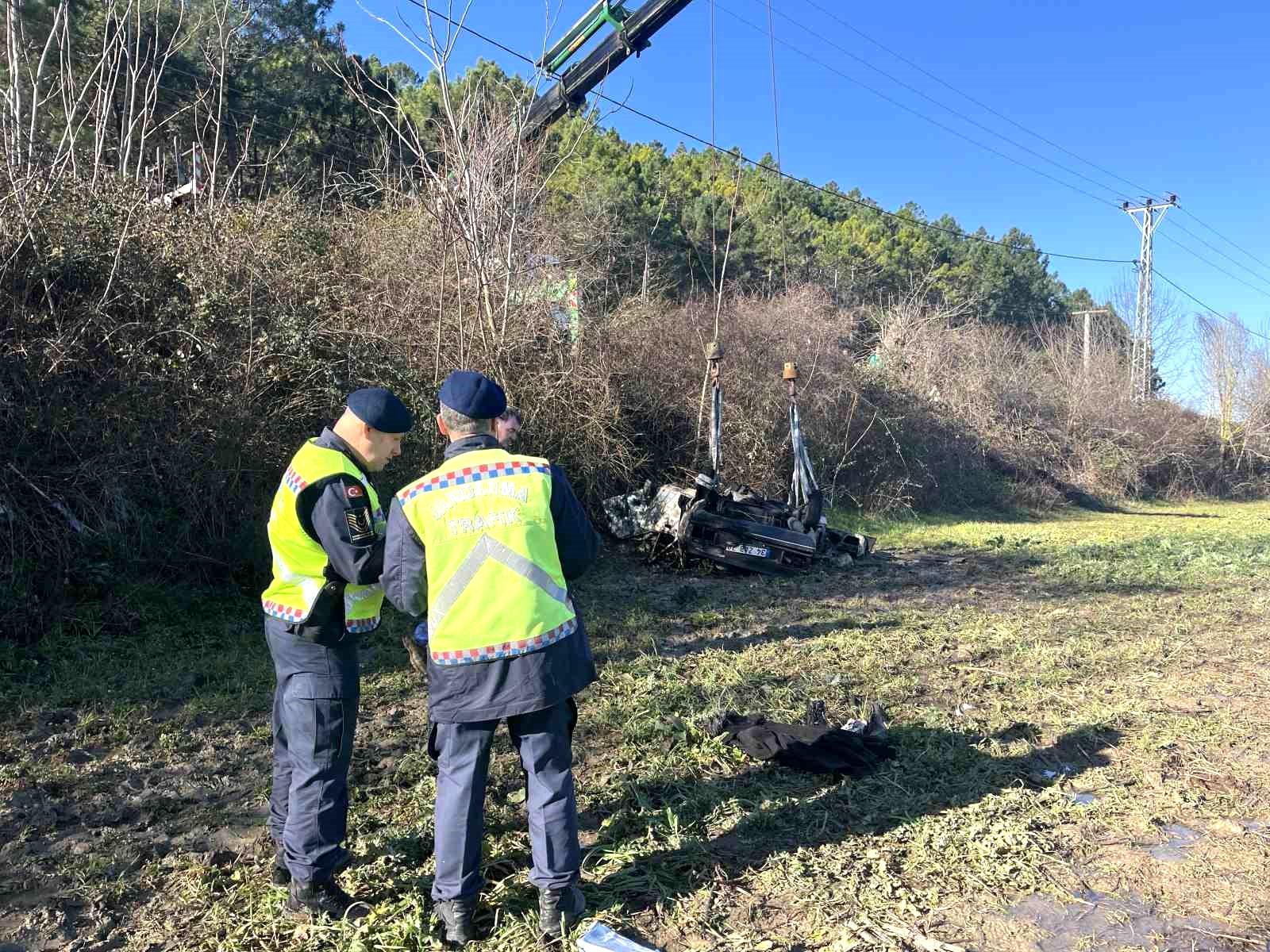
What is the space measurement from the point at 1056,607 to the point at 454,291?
6611 mm

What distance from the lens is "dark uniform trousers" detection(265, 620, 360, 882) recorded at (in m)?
2.75

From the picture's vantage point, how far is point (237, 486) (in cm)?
680

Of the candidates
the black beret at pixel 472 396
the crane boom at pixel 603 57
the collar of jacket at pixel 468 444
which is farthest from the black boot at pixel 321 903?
the crane boom at pixel 603 57

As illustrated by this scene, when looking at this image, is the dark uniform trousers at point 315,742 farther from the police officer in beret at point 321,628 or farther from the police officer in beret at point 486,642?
the police officer in beret at point 486,642

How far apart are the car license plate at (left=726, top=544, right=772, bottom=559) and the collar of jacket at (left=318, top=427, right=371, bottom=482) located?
6.43 meters

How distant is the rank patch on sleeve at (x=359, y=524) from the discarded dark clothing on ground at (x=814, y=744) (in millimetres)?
2331

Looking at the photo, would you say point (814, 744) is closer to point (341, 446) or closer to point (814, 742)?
point (814, 742)

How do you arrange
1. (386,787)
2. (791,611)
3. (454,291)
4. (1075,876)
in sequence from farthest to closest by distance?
1. (454,291)
2. (791,611)
3. (386,787)
4. (1075,876)

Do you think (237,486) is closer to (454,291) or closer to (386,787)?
(454,291)

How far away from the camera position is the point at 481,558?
8.46ft

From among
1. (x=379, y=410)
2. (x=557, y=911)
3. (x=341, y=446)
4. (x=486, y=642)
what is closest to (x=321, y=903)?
(x=557, y=911)

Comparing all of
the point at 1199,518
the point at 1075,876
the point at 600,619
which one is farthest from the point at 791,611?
the point at 1199,518

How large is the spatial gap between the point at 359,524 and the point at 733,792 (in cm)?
212

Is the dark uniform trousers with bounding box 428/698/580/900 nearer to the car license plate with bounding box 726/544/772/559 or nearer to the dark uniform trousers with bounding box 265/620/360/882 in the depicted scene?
the dark uniform trousers with bounding box 265/620/360/882
